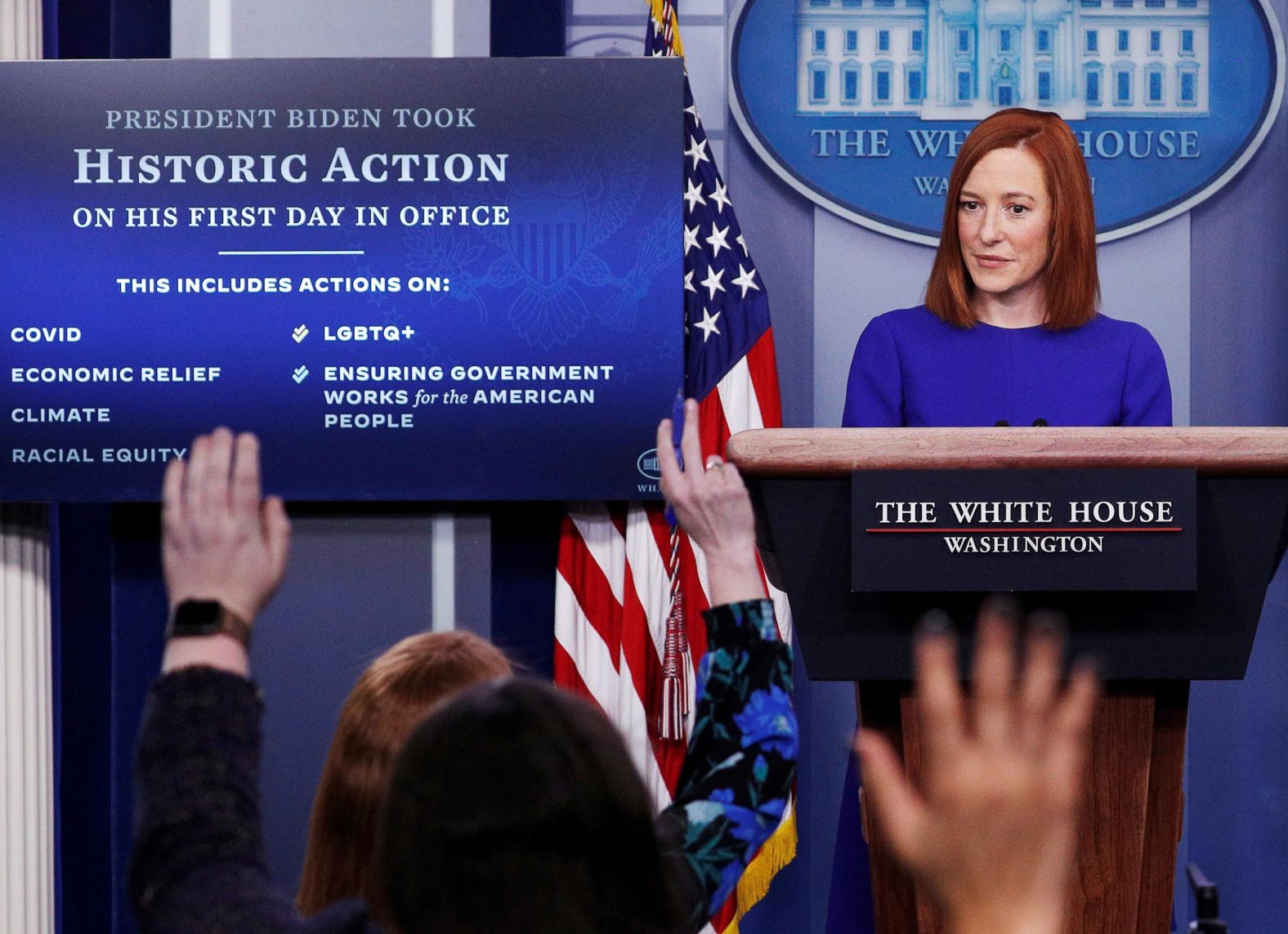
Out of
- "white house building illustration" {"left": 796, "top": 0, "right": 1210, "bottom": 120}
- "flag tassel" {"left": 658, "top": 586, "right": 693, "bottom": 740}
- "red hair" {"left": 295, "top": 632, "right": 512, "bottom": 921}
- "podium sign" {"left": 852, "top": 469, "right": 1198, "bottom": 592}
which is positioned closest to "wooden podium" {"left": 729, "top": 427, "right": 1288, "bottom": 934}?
"podium sign" {"left": 852, "top": 469, "right": 1198, "bottom": 592}

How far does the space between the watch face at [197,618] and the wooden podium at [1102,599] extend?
69 cm

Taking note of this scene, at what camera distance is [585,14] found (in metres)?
3.71

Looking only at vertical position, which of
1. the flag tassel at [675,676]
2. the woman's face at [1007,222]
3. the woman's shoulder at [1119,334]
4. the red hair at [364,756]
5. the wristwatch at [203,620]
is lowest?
the flag tassel at [675,676]

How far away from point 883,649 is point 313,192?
7.41 feet

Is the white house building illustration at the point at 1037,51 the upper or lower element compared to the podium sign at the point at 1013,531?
upper

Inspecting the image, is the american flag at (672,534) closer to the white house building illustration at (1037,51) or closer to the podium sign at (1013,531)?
the white house building illustration at (1037,51)

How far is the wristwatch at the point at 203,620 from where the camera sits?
3.16 ft

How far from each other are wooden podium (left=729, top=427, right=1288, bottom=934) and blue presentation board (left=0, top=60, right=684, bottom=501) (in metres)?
1.81

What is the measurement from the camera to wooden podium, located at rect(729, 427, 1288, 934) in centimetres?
153

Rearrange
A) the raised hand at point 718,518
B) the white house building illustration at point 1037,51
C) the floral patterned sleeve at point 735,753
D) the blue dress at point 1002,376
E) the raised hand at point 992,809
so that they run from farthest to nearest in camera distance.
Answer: the white house building illustration at point 1037,51 < the blue dress at point 1002,376 < the raised hand at point 718,518 < the floral patterned sleeve at point 735,753 < the raised hand at point 992,809

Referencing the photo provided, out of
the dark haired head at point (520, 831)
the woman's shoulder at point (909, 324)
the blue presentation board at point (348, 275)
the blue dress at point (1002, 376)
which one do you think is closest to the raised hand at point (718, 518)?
the dark haired head at point (520, 831)

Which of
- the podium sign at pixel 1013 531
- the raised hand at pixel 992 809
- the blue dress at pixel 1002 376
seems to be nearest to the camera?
the raised hand at pixel 992 809

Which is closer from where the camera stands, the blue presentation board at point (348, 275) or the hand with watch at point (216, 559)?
the hand with watch at point (216, 559)

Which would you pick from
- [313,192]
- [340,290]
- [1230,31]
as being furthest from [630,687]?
[1230,31]
